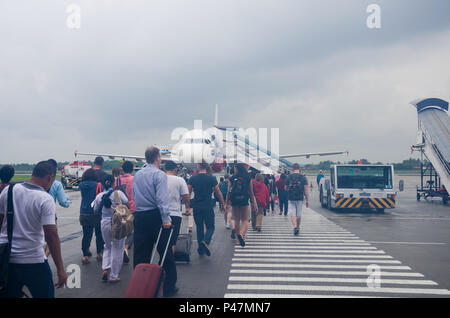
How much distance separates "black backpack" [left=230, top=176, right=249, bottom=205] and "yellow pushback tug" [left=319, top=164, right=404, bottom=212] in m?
7.64

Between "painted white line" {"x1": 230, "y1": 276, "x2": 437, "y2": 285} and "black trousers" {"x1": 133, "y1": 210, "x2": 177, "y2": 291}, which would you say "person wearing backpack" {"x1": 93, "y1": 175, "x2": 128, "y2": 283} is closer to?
"black trousers" {"x1": 133, "y1": 210, "x2": 177, "y2": 291}

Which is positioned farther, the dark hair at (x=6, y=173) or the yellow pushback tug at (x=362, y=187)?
the yellow pushback tug at (x=362, y=187)

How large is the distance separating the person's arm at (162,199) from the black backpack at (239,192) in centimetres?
371

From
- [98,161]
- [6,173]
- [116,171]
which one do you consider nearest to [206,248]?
[116,171]

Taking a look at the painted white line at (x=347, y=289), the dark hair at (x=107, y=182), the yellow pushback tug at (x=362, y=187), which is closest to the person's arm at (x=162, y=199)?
the painted white line at (x=347, y=289)

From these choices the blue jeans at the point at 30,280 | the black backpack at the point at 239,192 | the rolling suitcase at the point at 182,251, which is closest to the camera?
the blue jeans at the point at 30,280

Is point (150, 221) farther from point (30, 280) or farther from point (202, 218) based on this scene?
point (202, 218)

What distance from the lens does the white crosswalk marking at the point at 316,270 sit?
509cm

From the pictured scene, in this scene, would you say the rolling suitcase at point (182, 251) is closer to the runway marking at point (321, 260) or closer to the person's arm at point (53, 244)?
the runway marking at point (321, 260)

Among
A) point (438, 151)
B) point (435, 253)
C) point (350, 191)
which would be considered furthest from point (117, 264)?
point (438, 151)

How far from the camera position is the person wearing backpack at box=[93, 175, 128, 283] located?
5668mm

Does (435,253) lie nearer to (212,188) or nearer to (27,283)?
(212,188)

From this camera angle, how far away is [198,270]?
6.23 meters
